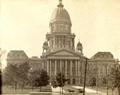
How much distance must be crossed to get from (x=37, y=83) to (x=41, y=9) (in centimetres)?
1932

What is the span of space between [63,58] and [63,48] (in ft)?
5.77

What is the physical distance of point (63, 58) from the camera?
185 feet

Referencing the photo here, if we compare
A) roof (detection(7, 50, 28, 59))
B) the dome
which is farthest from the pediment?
the dome

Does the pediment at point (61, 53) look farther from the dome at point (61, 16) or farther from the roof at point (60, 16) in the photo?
the roof at point (60, 16)

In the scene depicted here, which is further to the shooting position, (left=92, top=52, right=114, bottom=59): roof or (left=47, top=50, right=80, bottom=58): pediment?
(left=92, top=52, right=114, bottom=59): roof

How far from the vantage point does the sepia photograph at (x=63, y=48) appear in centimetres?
1450

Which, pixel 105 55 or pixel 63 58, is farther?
pixel 105 55

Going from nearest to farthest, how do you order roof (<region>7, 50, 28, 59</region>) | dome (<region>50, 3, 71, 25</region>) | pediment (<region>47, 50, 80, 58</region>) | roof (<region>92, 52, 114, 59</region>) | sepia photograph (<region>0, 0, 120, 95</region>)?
sepia photograph (<region>0, 0, 120, 95</region>), pediment (<region>47, 50, 80, 58</region>), roof (<region>7, 50, 28, 59</region>), roof (<region>92, 52, 114, 59</region>), dome (<region>50, 3, 71, 25</region>)

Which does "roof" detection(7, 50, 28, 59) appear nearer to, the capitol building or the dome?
the capitol building

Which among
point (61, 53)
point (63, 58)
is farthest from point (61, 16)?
point (63, 58)

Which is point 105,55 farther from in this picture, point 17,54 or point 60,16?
point 17,54

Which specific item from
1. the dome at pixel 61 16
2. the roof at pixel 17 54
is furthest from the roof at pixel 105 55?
the roof at pixel 17 54

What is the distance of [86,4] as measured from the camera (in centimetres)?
1424

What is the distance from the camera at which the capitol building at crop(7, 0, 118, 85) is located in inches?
2221
